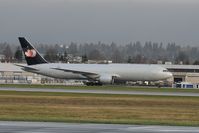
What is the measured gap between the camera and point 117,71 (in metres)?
87.8

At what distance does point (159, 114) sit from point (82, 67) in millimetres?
55743

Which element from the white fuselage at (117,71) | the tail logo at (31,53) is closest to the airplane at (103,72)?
the white fuselage at (117,71)

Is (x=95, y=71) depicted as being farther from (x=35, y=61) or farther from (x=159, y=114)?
(x=159, y=114)

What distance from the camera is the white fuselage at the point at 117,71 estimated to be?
8725 centimetres

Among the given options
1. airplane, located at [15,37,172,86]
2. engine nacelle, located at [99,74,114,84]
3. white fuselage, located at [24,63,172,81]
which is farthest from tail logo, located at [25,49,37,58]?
engine nacelle, located at [99,74,114,84]

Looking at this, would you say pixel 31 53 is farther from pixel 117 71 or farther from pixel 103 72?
pixel 117 71

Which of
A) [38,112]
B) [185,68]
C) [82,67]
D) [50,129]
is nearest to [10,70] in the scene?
[185,68]

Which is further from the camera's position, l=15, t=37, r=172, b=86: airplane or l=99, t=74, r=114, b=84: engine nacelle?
l=15, t=37, r=172, b=86: airplane

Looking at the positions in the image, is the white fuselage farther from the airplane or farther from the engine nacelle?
the engine nacelle

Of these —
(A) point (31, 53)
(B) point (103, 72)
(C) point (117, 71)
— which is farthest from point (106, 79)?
(A) point (31, 53)

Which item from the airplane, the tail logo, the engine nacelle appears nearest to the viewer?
the engine nacelle

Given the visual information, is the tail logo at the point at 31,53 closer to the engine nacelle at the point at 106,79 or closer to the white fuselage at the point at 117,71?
the white fuselage at the point at 117,71

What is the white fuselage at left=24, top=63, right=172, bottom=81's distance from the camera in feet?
286

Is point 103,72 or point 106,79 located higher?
point 103,72
